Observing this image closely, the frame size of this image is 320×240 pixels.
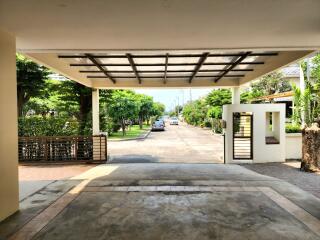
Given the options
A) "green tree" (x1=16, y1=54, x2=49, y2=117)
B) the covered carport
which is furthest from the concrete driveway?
"green tree" (x1=16, y1=54, x2=49, y2=117)

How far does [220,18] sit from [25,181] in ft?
23.2

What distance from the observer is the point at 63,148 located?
12.0m

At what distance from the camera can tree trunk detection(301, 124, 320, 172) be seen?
9.57m

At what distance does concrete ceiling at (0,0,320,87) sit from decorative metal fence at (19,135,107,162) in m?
5.21

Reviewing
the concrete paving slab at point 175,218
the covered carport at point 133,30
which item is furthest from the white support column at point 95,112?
the concrete paving slab at point 175,218

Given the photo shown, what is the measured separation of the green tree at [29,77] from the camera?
1351cm

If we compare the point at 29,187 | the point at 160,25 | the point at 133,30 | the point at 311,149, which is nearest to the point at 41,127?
the point at 29,187

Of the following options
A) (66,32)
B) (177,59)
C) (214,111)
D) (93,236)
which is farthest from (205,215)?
(214,111)

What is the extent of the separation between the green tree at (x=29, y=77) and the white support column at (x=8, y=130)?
8682mm

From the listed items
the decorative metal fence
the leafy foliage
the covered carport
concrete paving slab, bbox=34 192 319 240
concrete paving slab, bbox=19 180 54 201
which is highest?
the covered carport

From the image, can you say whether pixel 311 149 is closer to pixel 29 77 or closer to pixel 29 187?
pixel 29 187

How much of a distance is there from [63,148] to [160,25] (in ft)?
27.9

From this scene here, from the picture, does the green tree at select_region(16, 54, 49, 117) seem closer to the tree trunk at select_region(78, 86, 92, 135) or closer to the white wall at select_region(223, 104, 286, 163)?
the tree trunk at select_region(78, 86, 92, 135)

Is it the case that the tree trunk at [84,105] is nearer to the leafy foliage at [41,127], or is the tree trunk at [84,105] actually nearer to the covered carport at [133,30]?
the leafy foliage at [41,127]
